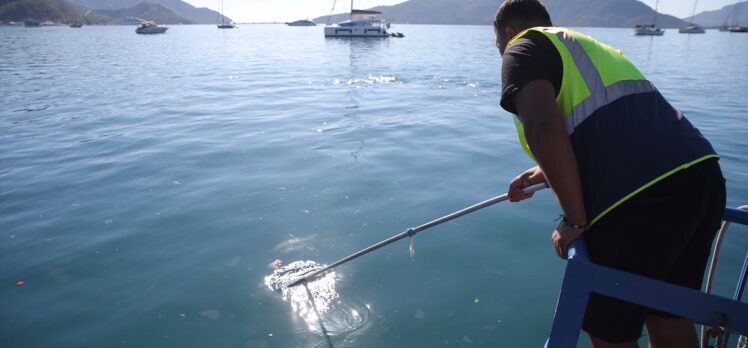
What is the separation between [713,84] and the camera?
60.1ft

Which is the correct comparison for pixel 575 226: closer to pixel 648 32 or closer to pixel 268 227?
pixel 268 227

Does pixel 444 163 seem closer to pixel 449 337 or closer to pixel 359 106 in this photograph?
pixel 449 337

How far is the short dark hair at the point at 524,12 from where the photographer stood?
6.87ft

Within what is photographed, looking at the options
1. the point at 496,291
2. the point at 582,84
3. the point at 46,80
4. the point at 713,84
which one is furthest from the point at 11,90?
the point at 713,84

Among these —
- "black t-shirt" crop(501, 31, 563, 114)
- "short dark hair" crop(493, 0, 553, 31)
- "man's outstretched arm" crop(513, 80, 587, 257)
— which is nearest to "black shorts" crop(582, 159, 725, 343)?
"man's outstretched arm" crop(513, 80, 587, 257)

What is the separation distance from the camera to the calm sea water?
3934 millimetres

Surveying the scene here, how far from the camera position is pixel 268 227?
224 inches

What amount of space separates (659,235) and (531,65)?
0.90 meters

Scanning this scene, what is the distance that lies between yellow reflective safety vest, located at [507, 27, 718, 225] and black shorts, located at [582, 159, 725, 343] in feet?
0.21

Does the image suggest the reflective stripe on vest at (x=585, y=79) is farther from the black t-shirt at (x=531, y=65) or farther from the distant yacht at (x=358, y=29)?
the distant yacht at (x=358, y=29)

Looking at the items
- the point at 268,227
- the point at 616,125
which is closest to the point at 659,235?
the point at 616,125

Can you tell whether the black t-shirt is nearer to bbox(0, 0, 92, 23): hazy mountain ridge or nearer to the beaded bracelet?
the beaded bracelet

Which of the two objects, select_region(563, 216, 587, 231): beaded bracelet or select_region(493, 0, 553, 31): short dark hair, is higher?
select_region(493, 0, 553, 31): short dark hair

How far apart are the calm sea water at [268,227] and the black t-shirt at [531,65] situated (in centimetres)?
262
